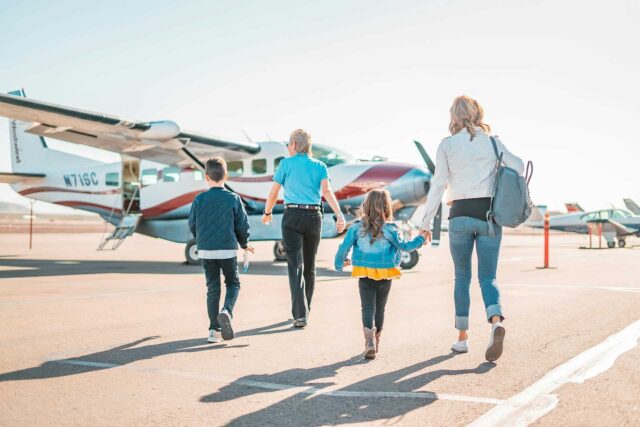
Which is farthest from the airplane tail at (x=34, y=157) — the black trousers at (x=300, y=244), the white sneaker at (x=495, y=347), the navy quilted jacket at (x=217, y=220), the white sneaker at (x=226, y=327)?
the white sneaker at (x=495, y=347)

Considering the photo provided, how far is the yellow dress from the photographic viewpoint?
452 centimetres

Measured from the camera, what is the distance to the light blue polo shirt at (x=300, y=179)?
234 inches

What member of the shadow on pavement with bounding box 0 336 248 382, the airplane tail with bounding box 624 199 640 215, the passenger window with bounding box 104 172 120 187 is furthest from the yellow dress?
the airplane tail with bounding box 624 199 640 215

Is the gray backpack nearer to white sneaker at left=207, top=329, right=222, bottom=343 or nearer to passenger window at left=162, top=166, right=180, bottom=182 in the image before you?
white sneaker at left=207, top=329, right=222, bottom=343

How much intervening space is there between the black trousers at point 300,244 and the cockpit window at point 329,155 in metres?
8.77

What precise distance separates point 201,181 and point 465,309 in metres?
12.8

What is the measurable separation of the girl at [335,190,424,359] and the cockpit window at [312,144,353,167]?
33.3ft

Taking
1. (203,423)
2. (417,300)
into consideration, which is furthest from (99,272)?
(203,423)

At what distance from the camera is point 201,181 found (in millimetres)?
16531

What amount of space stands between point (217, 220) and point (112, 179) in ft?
45.4

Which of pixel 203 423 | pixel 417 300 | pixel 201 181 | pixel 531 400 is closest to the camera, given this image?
pixel 203 423

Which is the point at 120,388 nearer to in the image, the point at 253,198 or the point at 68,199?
the point at 253,198

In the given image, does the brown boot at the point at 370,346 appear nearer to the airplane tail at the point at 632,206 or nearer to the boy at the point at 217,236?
the boy at the point at 217,236

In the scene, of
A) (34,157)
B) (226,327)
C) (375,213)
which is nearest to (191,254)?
(34,157)
